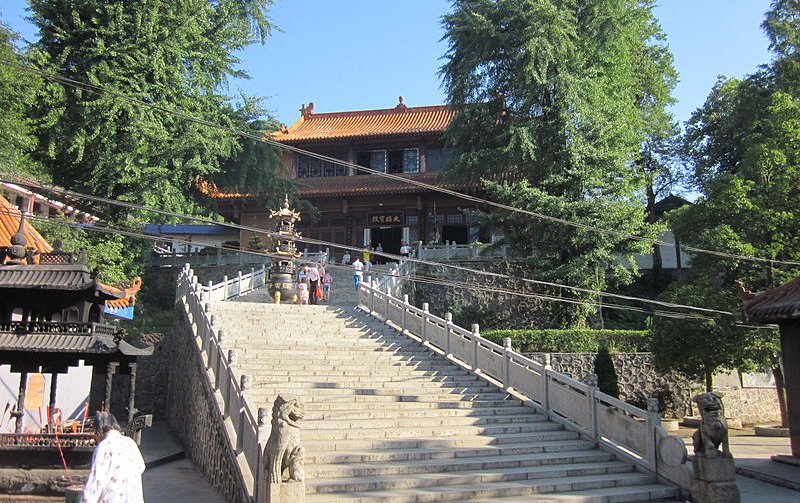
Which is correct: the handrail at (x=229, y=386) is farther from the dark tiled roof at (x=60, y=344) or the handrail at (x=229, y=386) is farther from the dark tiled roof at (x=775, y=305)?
the dark tiled roof at (x=775, y=305)

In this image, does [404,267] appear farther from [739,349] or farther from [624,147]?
[739,349]

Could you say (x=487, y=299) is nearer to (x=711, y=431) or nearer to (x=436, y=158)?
(x=436, y=158)

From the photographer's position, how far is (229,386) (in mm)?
10844

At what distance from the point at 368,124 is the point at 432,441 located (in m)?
26.0

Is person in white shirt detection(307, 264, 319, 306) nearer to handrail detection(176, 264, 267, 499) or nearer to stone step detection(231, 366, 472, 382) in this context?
handrail detection(176, 264, 267, 499)

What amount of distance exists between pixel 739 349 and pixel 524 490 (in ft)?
30.5

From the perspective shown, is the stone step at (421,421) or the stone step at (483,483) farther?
the stone step at (421,421)

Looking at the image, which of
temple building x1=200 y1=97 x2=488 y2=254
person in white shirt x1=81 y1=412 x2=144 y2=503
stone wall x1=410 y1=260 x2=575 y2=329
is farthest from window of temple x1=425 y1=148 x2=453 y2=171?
person in white shirt x1=81 y1=412 x2=144 y2=503

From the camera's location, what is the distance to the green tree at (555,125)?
66.7ft

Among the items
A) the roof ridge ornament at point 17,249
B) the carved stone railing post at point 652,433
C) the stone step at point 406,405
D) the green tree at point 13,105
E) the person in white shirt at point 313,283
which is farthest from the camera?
the person in white shirt at point 313,283

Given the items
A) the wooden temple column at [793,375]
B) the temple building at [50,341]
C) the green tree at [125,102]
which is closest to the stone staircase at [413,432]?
the temple building at [50,341]

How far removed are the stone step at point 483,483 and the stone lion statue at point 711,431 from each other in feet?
3.93

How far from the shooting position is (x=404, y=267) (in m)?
24.0

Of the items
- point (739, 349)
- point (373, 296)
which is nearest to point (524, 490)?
point (739, 349)
